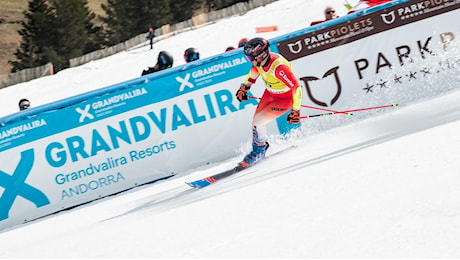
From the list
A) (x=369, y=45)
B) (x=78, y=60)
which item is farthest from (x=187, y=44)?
(x=369, y=45)

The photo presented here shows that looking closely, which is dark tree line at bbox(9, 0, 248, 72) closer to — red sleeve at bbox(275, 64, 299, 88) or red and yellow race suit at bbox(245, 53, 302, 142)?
red and yellow race suit at bbox(245, 53, 302, 142)

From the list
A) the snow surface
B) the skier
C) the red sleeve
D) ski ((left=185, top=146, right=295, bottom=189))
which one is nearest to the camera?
the snow surface

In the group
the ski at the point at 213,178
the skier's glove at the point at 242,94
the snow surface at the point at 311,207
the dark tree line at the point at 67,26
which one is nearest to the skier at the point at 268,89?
the skier's glove at the point at 242,94

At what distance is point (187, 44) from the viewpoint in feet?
87.0

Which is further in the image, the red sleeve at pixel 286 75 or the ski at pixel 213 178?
the red sleeve at pixel 286 75

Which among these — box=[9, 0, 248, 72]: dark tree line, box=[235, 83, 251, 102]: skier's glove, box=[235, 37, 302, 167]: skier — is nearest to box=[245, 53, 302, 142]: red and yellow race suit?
box=[235, 37, 302, 167]: skier

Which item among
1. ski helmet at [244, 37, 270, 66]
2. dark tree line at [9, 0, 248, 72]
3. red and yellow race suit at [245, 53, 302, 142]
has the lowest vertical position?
red and yellow race suit at [245, 53, 302, 142]

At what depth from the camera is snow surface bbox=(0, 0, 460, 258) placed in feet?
12.1

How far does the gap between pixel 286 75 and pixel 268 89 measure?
0.46 meters

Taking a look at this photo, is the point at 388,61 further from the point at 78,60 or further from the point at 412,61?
the point at 78,60

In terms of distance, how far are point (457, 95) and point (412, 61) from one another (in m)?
1.07

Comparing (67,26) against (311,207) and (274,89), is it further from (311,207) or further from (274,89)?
(311,207)

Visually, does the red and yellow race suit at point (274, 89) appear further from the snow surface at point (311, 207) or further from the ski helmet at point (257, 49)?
the snow surface at point (311, 207)

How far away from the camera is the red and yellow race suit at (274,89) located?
8000 mm
